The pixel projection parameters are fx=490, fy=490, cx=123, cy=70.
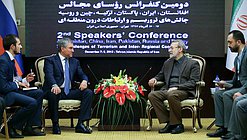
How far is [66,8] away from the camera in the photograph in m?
7.49

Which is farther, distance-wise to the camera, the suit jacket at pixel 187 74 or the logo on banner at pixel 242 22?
the logo on banner at pixel 242 22

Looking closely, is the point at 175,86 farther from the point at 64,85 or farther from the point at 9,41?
the point at 9,41

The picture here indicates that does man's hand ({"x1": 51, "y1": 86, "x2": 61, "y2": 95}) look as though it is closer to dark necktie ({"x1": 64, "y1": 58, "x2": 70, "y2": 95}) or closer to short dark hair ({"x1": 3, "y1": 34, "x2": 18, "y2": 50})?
dark necktie ({"x1": 64, "y1": 58, "x2": 70, "y2": 95})

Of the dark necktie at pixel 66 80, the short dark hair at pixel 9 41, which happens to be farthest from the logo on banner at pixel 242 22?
the short dark hair at pixel 9 41

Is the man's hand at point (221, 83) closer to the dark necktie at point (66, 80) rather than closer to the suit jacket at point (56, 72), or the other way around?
the suit jacket at point (56, 72)

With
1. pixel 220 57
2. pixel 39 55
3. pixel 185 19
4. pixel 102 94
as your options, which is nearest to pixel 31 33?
pixel 39 55

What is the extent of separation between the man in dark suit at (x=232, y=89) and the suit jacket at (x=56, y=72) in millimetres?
1774

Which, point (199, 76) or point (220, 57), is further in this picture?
point (220, 57)

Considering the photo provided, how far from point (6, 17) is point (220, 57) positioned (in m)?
3.27

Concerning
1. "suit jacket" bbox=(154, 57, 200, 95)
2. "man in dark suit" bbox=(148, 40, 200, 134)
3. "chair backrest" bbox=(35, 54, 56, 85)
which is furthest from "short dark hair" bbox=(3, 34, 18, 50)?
"suit jacket" bbox=(154, 57, 200, 95)

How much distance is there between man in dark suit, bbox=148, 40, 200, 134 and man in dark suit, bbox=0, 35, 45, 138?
1471mm

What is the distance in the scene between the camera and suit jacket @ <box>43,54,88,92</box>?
6.30 meters

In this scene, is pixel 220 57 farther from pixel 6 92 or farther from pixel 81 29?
pixel 6 92

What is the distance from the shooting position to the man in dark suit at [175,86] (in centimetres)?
620
